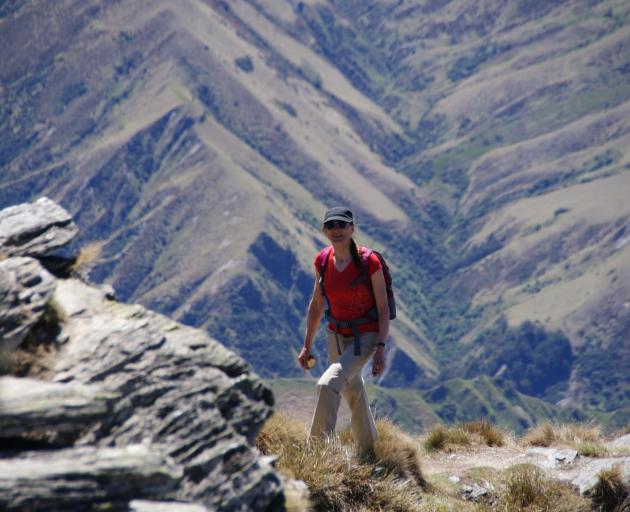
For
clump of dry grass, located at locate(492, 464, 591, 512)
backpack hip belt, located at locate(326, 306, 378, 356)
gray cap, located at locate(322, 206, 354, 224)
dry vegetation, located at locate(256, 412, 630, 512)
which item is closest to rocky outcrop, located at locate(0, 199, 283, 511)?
dry vegetation, located at locate(256, 412, 630, 512)

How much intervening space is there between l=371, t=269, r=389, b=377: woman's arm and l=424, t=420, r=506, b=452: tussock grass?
545cm

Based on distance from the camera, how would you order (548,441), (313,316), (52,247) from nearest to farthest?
(52,247)
(313,316)
(548,441)

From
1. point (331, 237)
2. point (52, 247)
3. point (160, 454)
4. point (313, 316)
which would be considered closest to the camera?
point (160, 454)

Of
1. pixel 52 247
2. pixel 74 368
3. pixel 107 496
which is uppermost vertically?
pixel 52 247

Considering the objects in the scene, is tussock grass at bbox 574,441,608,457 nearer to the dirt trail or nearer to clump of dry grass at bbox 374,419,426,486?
the dirt trail

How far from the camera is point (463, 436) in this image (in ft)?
60.2

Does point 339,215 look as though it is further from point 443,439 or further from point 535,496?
point 443,439

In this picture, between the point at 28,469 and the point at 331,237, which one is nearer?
the point at 28,469

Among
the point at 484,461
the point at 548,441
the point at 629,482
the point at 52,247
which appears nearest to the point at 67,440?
the point at 52,247

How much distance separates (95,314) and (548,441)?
35.3 feet

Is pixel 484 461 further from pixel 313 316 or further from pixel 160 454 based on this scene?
pixel 160 454

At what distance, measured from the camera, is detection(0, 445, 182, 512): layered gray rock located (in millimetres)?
7719

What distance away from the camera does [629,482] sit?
1406 centimetres

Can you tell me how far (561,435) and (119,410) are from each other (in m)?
11.7
